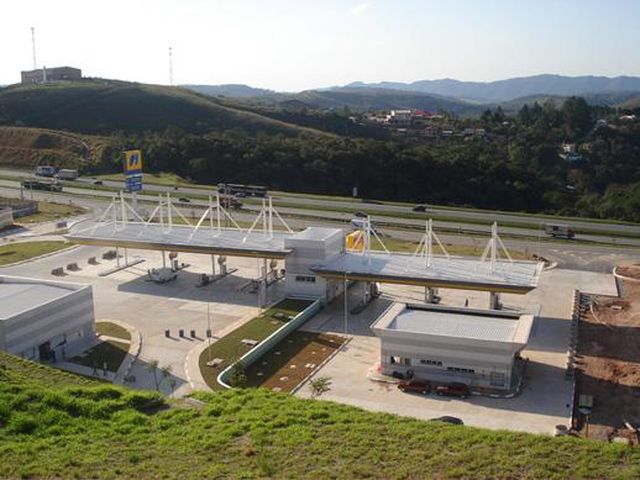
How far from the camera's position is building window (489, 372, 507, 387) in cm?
3020

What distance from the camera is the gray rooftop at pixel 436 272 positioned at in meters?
37.8

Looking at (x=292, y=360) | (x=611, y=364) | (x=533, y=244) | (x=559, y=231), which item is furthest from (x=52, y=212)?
(x=611, y=364)

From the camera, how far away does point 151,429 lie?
728 inches

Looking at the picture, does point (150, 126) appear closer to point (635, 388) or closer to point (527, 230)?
point (527, 230)

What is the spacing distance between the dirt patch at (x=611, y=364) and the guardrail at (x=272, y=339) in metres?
15.3

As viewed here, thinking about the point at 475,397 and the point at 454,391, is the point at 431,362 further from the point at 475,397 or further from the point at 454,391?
Result: the point at 475,397

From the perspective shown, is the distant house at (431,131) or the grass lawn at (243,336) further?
the distant house at (431,131)

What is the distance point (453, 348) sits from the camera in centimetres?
3077

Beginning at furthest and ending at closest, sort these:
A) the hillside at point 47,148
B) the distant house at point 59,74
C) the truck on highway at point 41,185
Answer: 1. the distant house at point 59,74
2. the hillside at point 47,148
3. the truck on highway at point 41,185

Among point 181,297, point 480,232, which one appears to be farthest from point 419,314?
point 480,232

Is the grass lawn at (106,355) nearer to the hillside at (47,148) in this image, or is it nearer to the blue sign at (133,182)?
the blue sign at (133,182)

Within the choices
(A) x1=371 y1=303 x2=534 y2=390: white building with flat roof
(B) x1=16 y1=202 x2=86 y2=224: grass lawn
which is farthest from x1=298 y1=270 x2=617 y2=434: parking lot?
(B) x1=16 y1=202 x2=86 y2=224: grass lawn

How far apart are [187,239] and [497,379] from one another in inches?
1031

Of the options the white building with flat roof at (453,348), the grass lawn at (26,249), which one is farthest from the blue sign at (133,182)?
the white building with flat roof at (453,348)
